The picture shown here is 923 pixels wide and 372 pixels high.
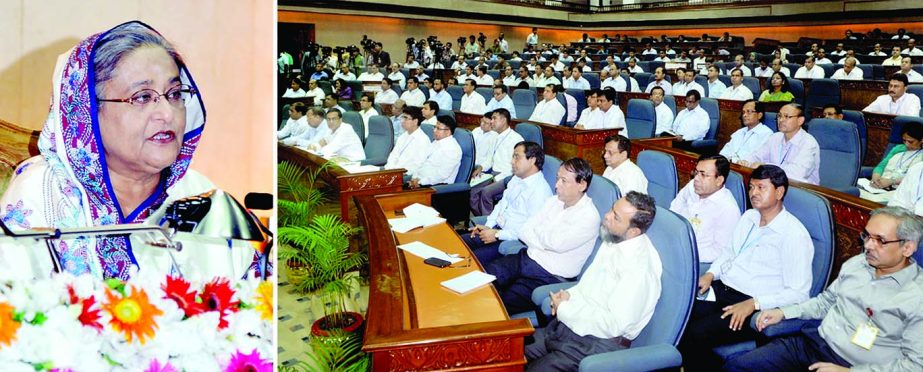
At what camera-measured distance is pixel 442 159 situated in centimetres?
465

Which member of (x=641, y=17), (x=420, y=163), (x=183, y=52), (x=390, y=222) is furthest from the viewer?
(x=641, y=17)

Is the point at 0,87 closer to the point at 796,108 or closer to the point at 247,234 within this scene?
the point at 247,234

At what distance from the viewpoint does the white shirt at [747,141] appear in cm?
484

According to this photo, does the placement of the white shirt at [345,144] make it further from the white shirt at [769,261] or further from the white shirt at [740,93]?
the white shirt at [740,93]

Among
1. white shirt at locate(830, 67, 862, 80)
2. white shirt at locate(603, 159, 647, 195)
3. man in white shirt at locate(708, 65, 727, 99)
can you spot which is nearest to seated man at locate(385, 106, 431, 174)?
white shirt at locate(603, 159, 647, 195)

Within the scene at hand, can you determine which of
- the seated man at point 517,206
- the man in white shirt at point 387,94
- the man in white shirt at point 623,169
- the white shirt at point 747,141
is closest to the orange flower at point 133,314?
the seated man at point 517,206

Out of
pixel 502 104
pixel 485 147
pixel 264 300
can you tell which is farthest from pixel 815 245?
pixel 502 104

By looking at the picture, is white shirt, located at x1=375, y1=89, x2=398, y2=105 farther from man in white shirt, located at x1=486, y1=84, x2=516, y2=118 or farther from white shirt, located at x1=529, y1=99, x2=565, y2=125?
white shirt, located at x1=529, y1=99, x2=565, y2=125

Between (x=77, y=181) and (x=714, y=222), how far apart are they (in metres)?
2.82

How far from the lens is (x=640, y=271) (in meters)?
2.04

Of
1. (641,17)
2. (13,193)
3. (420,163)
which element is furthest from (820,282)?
(641,17)

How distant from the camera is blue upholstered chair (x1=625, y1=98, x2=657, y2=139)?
5863 millimetres

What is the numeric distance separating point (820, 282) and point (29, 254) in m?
2.52

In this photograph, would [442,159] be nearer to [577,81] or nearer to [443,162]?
[443,162]
